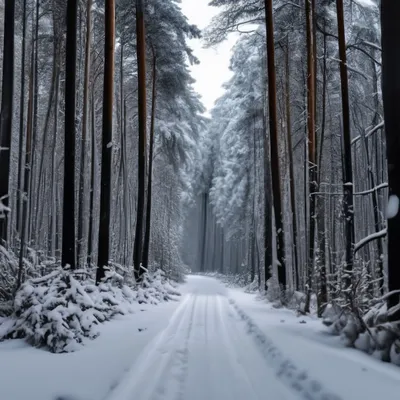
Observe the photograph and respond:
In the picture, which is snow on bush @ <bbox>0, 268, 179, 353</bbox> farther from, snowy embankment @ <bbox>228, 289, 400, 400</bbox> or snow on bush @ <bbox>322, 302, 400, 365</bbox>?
snow on bush @ <bbox>322, 302, 400, 365</bbox>

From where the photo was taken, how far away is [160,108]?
1825cm

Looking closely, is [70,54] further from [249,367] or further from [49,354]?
[249,367]

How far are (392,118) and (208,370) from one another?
380 cm

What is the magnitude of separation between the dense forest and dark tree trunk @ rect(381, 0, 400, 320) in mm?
17

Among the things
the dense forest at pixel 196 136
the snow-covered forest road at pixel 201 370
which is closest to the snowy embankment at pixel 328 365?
the snow-covered forest road at pixel 201 370

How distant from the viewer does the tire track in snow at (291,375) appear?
3.45 metres

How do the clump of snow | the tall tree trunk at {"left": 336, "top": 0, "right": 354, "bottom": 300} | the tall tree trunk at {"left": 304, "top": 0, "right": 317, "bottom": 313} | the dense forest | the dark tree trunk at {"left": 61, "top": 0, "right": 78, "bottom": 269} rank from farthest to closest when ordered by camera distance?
1. the tall tree trunk at {"left": 304, "top": 0, "right": 317, "bottom": 313}
2. the tall tree trunk at {"left": 336, "top": 0, "right": 354, "bottom": 300}
3. the dark tree trunk at {"left": 61, "top": 0, "right": 78, "bottom": 269}
4. the dense forest
5. the clump of snow

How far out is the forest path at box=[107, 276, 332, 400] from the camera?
3.72 meters

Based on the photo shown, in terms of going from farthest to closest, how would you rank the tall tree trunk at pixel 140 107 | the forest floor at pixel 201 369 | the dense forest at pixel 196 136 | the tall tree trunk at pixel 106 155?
the tall tree trunk at pixel 140 107
the tall tree trunk at pixel 106 155
the dense forest at pixel 196 136
the forest floor at pixel 201 369

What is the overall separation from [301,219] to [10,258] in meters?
19.2

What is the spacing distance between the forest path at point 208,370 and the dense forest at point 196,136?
129cm

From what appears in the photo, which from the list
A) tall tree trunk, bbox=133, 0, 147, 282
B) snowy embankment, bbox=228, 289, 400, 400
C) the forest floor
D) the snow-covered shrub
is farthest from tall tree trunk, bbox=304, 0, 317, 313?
tall tree trunk, bbox=133, 0, 147, 282

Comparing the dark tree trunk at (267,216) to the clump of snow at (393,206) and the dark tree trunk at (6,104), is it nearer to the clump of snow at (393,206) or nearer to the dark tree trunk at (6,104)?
the dark tree trunk at (6,104)

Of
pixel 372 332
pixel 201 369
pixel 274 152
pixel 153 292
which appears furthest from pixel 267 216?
pixel 201 369
